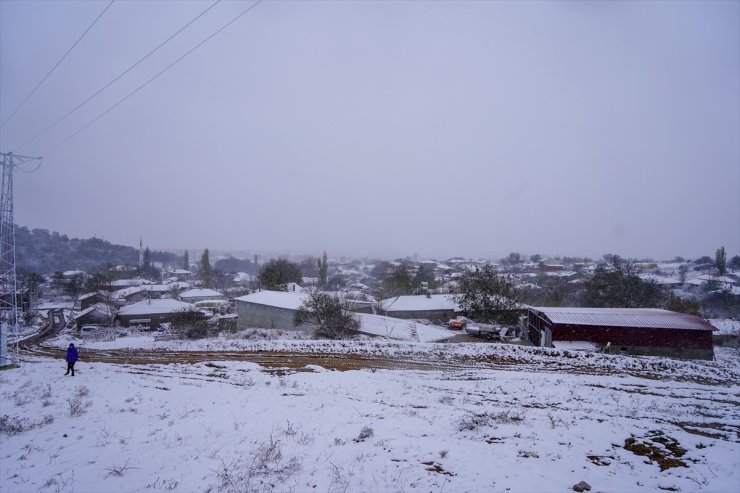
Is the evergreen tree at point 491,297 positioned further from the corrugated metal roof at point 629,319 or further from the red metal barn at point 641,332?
the red metal barn at point 641,332

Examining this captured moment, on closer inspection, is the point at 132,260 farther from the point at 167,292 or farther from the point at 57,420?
the point at 57,420

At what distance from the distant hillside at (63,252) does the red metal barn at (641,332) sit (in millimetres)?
142983

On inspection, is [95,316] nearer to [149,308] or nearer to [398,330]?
[149,308]

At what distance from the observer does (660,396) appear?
11188 mm

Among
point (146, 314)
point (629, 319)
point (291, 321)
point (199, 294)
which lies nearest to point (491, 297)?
point (629, 319)

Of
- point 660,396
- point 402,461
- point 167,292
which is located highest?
point 402,461

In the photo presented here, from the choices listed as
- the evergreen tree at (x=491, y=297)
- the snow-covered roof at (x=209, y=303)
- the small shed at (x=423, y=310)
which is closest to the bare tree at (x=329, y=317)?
the evergreen tree at (x=491, y=297)

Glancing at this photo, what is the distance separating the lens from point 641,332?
25.0 metres

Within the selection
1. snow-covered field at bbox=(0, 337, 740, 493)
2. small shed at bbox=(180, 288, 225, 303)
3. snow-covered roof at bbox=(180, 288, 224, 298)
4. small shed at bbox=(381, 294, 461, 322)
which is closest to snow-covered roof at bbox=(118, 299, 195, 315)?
small shed at bbox=(180, 288, 225, 303)

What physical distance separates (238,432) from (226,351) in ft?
50.4

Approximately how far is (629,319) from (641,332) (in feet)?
3.97

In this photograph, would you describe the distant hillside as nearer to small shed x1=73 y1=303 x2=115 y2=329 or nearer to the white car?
small shed x1=73 y1=303 x2=115 y2=329

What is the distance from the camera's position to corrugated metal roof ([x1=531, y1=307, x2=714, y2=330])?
982 inches

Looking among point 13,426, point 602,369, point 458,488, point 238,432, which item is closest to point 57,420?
point 13,426
